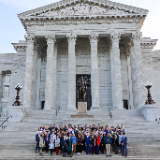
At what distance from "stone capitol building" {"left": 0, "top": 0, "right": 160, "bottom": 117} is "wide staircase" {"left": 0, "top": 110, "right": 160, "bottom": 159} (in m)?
3.58

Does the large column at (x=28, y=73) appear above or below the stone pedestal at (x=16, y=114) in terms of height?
above

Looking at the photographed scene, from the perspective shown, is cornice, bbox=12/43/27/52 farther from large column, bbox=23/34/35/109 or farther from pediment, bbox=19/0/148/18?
pediment, bbox=19/0/148/18

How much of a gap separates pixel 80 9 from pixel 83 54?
7870 millimetres

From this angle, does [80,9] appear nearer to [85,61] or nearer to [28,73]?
[85,61]

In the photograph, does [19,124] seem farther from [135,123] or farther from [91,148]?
[135,123]

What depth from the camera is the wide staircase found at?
13258 millimetres

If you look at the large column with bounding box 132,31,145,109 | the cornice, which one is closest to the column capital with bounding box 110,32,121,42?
the large column with bounding box 132,31,145,109

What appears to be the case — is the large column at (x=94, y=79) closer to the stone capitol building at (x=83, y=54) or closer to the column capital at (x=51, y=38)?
the stone capitol building at (x=83, y=54)

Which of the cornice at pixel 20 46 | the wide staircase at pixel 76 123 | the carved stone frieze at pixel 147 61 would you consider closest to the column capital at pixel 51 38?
the cornice at pixel 20 46

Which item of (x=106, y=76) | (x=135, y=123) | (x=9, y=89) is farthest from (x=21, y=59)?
(x=135, y=123)

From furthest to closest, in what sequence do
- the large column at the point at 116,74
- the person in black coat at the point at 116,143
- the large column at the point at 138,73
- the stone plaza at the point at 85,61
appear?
the large column at the point at 116,74
the large column at the point at 138,73
the stone plaza at the point at 85,61
the person in black coat at the point at 116,143

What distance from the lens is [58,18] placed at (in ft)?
101

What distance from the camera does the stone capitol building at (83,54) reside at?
29.0 metres

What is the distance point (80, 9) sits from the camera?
31.1 meters
